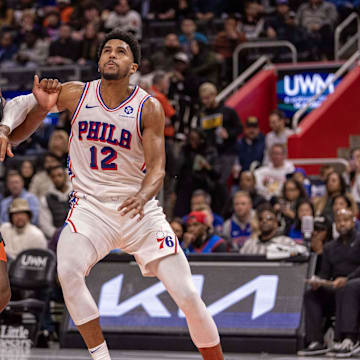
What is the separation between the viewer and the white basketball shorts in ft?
21.3

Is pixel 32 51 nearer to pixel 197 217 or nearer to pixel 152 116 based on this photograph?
pixel 197 217

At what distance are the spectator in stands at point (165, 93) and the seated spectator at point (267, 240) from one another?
3449 mm

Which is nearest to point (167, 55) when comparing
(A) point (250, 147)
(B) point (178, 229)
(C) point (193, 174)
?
(A) point (250, 147)

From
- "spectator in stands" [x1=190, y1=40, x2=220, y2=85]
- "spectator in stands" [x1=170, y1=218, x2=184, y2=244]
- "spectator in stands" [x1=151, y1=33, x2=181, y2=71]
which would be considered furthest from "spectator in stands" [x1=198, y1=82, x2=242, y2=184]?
"spectator in stands" [x1=170, y1=218, x2=184, y2=244]

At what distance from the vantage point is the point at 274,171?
1418 centimetres

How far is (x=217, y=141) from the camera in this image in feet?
49.6

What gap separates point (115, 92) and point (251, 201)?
663 cm

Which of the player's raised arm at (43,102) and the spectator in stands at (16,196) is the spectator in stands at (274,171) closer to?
the spectator in stands at (16,196)

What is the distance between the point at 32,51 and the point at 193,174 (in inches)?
288

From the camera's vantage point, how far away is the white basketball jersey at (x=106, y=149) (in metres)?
6.57

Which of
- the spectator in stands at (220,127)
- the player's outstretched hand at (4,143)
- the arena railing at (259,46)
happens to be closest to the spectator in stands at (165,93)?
the spectator in stands at (220,127)

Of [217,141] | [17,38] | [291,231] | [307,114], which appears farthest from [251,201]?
[17,38]

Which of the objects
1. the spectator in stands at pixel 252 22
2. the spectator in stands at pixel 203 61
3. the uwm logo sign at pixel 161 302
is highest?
the spectator in stands at pixel 252 22

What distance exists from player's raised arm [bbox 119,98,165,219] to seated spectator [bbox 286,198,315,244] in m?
5.57
